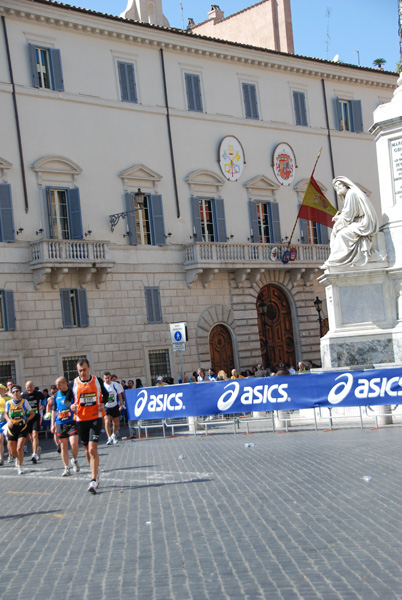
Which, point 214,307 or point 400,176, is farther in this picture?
point 214,307

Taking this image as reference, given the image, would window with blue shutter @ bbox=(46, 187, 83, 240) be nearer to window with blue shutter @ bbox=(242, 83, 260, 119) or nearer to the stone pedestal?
window with blue shutter @ bbox=(242, 83, 260, 119)

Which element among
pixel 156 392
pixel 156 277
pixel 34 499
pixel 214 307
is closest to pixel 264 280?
pixel 214 307

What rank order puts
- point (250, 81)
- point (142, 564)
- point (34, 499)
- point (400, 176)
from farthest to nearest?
point (250, 81)
point (400, 176)
point (34, 499)
point (142, 564)

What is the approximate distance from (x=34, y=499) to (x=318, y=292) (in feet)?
96.6

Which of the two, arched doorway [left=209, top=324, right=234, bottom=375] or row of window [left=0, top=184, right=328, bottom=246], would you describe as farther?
arched doorway [left=209, top=324, right=234, bottom=375]

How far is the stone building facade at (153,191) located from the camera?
3105 centimetres

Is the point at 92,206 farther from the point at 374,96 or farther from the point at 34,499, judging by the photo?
the point at 34,499

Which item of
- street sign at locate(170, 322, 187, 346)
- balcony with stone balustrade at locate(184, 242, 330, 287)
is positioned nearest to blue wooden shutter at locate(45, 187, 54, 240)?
balcony with stone balustrade at locate(184, 242, 330, 287)

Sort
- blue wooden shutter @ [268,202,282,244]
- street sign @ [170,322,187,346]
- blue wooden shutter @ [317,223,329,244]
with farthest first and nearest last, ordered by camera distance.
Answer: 1. blue wooden shutter @ [317,223,329,244]
2. blue wooden shutter @ [268,202,282,244]
3. street sign @ [170,322,187,346]

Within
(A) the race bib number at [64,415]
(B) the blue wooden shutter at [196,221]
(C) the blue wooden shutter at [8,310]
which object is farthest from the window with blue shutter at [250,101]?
(A) the race bib number at [64,415]

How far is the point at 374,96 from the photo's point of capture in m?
44.5

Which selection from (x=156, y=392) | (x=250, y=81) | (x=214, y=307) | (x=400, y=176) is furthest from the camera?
(x=250, y=81)

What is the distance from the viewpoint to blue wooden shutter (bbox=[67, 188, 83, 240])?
1267 inches

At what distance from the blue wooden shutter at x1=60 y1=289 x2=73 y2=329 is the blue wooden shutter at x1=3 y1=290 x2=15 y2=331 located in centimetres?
199
